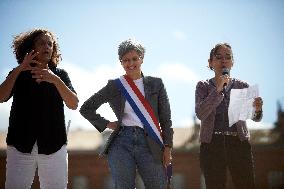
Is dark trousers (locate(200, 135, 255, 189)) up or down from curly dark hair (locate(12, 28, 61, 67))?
down

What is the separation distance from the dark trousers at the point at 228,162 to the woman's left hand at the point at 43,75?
177cm

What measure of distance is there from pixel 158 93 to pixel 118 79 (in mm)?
442

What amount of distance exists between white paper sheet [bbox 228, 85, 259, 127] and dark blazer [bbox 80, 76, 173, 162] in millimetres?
761

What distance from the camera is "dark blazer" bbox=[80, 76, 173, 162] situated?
3.52 m

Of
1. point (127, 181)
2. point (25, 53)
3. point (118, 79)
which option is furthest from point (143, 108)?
point (25, 53)

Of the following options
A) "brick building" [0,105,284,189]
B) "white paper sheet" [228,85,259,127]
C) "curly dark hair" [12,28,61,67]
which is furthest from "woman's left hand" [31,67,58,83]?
"brick building" [0,105,284,189]

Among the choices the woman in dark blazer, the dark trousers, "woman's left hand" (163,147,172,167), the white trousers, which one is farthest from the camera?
the dark trousers

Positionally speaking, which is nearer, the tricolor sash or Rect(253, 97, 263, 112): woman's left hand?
the tricolor sash

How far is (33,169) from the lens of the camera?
120 inches

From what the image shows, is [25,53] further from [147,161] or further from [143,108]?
[147,161]

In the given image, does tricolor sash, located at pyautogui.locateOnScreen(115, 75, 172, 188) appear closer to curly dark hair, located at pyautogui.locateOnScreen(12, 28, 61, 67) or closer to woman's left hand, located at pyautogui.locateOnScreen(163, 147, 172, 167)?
woman's left hand, located at pyautogui.locateOnScreen(163, 147, 172, 167)

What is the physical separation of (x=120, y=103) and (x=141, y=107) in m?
0.24

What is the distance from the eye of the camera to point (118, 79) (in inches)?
146

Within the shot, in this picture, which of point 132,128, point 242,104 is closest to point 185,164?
point 242,104
